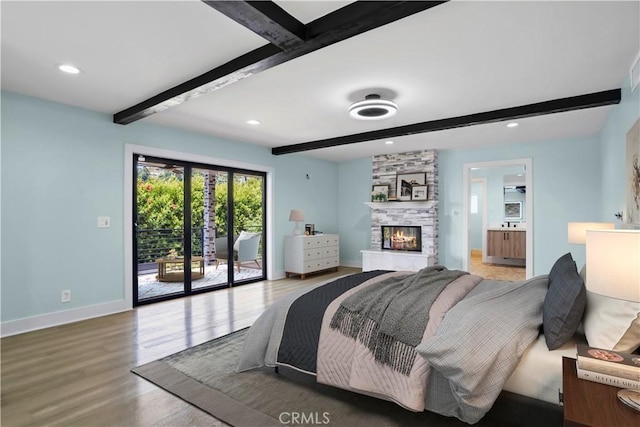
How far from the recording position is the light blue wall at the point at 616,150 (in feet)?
9.79

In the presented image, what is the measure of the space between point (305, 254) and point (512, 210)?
19.7 ft

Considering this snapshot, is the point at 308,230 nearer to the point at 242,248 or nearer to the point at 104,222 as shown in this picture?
the point at 242,248

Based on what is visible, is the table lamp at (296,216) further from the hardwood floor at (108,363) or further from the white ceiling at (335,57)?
the white ceiling at (335,57)

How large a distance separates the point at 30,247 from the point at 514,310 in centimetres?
450

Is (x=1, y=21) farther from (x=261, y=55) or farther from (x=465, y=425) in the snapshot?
(x=465, y=425)

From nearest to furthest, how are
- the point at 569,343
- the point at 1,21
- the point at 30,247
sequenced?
the point at 569,343
the point at 1,21
the point at 30,247

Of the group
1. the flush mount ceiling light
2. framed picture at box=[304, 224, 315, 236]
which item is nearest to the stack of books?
the flush mount ceiling light

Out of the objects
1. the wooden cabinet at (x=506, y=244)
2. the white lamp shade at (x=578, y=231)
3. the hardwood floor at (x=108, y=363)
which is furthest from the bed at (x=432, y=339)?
the wooden cabinet at (x=506, y=244)

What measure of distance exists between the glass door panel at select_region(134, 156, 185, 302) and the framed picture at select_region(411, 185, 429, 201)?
4.21m

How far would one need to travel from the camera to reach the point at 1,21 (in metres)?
2.13

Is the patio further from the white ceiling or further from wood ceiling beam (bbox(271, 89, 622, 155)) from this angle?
wood ceiling beam (bbox(271, 89, 622, 155))

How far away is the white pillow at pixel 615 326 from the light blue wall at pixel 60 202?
15.3ft

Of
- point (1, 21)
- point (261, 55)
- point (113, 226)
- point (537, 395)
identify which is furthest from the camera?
point (113, 226)

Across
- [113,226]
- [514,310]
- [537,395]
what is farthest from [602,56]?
[113,226]
